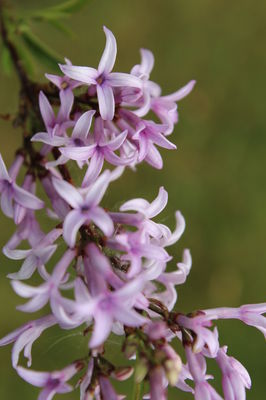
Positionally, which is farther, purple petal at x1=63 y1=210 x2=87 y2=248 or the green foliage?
the green foliage

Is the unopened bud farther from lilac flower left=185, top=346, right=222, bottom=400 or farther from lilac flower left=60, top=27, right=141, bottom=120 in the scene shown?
lilac flower left=60, top=27, right=141, bottom=120

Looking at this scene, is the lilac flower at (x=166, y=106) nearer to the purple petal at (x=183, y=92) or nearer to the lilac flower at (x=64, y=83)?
the purple petal at (x=183, y=92)

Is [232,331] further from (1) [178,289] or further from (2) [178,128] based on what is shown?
(2) [178,128]

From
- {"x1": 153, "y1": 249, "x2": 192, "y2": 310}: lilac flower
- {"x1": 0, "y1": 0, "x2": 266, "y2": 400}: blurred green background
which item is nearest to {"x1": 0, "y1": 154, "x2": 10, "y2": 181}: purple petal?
{"x1": 153, "y1": 249, "x2": 192, "y2": 310}: lilac flower

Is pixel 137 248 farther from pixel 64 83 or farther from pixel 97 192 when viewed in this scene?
pixel 64 83

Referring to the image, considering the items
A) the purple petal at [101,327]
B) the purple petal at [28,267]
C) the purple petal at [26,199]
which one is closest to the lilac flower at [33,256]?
the purple petal at [28,267]

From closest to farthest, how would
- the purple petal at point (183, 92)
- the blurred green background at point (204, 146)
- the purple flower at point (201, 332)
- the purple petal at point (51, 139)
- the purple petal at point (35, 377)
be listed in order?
the purple petal at point (35, 377) < the purple flower at point (201, 332) < the purple petal at point (51, 139) < the purple petal at point (183, 92) < the blurred green background at point (204, 146)

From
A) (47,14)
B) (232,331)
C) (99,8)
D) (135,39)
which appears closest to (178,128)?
(135,39)
